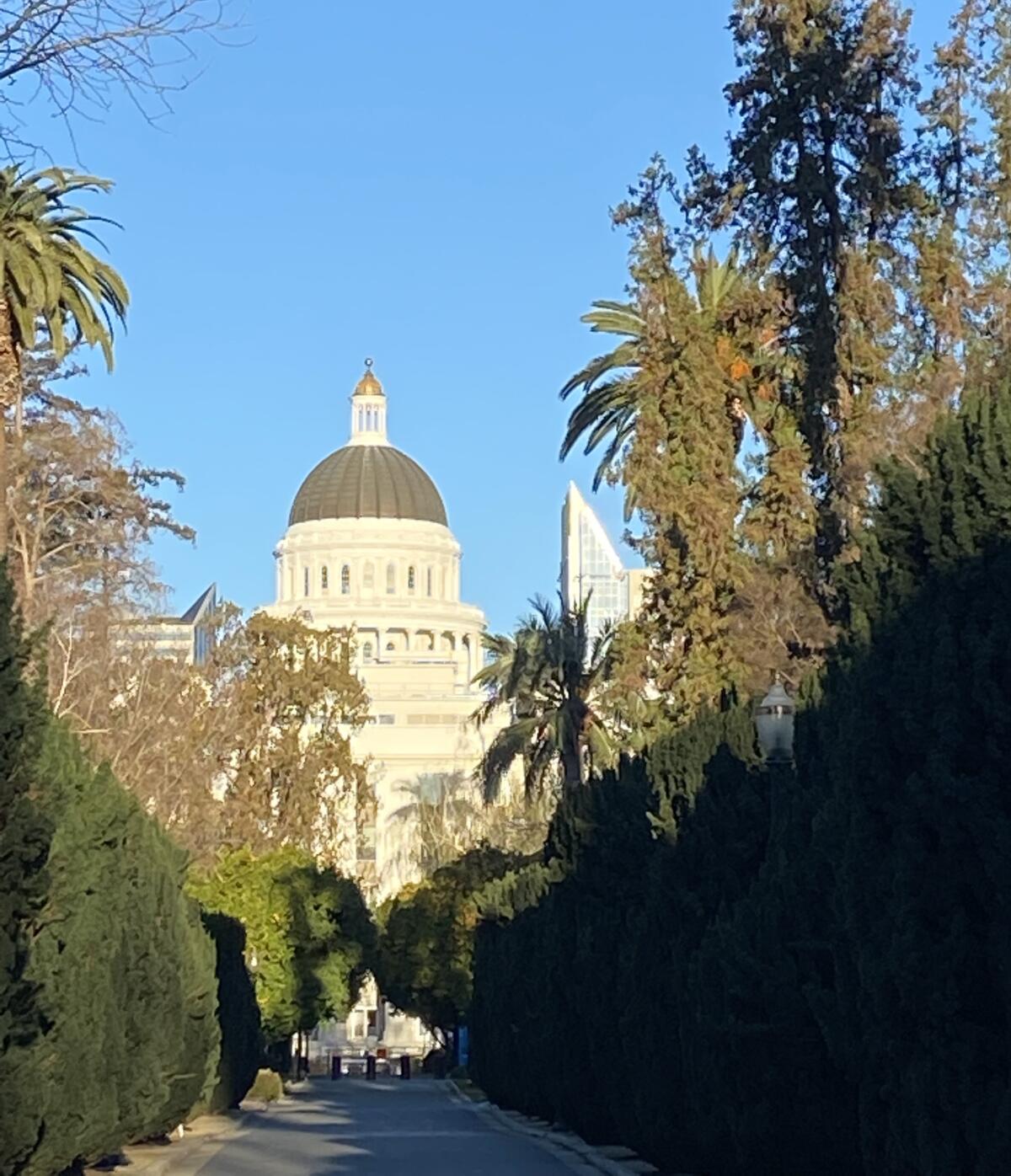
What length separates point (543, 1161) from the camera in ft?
Answer: 82.0

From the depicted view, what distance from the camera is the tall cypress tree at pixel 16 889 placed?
14.9 m

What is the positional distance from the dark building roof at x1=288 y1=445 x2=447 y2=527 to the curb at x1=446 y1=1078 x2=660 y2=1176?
333ft

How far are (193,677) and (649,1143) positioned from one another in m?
38.8

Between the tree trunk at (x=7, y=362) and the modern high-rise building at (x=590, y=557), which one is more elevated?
the modern high-rise building at (x=590, y=557)

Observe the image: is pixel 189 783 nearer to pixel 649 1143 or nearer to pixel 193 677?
pixel 193 677

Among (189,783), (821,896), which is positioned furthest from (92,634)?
(821,896)

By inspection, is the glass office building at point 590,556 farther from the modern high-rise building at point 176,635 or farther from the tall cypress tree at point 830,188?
the tall cypress tree at point 830,188

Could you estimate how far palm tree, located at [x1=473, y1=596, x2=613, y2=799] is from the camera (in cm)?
4669

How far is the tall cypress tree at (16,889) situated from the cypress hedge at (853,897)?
4937 millimetres

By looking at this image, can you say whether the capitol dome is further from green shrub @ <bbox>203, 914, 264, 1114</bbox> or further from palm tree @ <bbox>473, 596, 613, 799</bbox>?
green shrub @ <bbox>203, 914, 264, 1114</bbox>

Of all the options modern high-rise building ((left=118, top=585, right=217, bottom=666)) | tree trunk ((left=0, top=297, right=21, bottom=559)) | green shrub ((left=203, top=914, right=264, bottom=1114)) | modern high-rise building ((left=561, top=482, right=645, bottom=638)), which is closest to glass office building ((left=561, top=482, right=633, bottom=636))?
modern high-rise building ((left=561, top=482, right=645, bottom=638))

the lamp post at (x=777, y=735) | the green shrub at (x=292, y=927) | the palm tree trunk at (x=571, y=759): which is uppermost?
the palm tree trunk at (x=571, y=759)

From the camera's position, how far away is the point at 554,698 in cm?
4762

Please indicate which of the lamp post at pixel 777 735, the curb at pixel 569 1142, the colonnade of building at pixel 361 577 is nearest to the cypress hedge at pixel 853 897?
the lamp post at pixel 777 735
